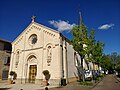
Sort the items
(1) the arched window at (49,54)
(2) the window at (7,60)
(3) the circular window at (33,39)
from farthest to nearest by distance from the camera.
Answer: (2) the window at (7,60), (3) the circular window at (33,39), (1) the arched window at (49,54)

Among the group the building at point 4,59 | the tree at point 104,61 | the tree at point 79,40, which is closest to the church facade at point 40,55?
the tree at point 79,40

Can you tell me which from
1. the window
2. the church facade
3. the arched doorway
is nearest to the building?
the window

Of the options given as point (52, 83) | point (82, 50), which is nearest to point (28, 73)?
point (52, 83)

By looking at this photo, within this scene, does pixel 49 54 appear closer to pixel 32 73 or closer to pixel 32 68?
pixel 32 68

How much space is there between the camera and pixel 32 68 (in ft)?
71.5

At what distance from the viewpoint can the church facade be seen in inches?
743

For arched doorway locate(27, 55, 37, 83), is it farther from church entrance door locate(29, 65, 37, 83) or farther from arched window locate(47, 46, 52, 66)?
arched window locate(47, 46, 52, 66)

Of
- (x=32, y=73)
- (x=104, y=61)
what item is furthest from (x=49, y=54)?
(x=104, y=61)

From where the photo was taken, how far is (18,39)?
80.5 feet

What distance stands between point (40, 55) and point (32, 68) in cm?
313

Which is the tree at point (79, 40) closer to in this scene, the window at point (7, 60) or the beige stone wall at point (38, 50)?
the beige stone wall at point (38, 50)

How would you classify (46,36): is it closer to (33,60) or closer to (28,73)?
(33,60)

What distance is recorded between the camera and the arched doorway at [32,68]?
2131cm

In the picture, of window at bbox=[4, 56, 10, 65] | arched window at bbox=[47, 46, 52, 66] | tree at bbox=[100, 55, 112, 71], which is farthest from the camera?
tree at bbox=[100, 55, 112, 71]
